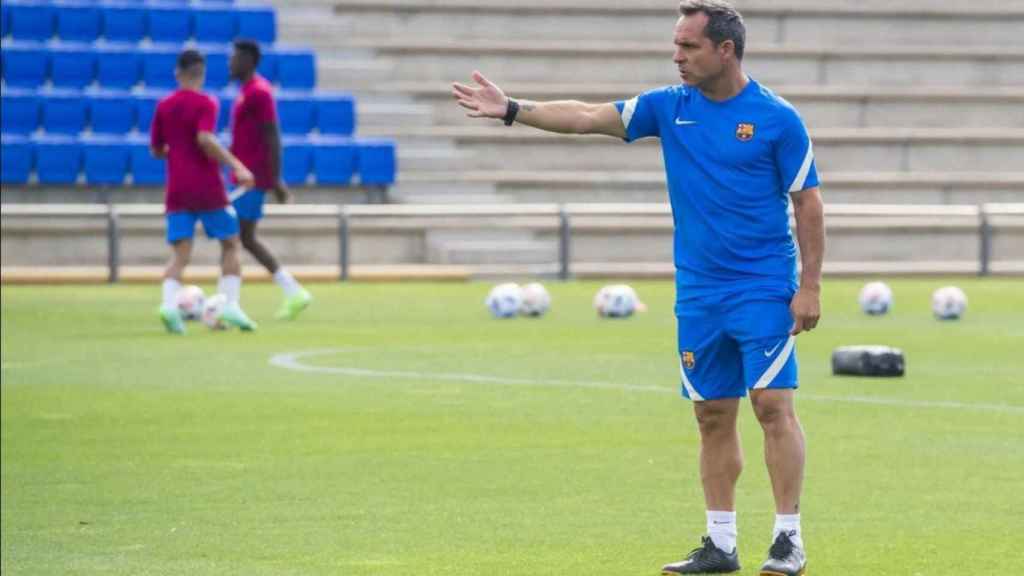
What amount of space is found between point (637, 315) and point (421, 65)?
1191cm

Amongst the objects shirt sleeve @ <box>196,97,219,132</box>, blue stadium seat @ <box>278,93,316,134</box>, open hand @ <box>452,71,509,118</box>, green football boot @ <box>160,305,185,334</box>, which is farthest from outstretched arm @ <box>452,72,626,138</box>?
blue stadium seat @ <box>278,93,316,134</box>

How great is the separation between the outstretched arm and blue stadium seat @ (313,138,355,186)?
74.8 ft

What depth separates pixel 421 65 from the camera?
3431 centimetres

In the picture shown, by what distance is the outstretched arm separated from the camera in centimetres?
819

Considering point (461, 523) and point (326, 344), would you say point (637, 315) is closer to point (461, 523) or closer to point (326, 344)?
point (326, 344)

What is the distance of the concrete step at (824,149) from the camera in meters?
33.3

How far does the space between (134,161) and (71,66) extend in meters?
2.12

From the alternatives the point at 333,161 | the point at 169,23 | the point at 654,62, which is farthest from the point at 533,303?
the point at 654,62

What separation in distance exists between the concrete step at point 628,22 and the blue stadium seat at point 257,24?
506mm

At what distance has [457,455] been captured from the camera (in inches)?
462

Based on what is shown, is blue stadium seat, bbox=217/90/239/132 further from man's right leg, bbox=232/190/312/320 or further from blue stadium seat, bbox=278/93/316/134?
man's right leg, bbox=232/190/312/320

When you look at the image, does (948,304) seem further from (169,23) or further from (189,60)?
(169,23)

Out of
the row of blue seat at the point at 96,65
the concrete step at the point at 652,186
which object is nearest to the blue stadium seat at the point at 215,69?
the row of blue seat at the point at 96,65

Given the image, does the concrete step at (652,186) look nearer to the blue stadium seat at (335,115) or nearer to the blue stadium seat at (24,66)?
the blue stadium seat at (335,115)
